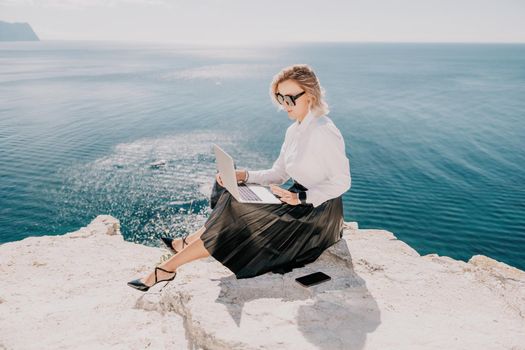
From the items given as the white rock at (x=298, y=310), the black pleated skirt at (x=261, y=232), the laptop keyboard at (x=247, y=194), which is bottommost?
the white rock at (x=298, y=310)

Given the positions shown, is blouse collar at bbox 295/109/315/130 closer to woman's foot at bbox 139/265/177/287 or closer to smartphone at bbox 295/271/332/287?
smartphone at bbox 295/271/332/287

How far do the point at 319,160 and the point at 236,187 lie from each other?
1.21 m

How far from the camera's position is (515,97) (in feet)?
210

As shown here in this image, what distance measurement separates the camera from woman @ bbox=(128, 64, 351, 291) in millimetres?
4680

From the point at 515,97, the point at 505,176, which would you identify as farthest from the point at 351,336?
the point at 515,97

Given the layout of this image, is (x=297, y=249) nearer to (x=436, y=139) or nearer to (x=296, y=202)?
(x=296, y=202)

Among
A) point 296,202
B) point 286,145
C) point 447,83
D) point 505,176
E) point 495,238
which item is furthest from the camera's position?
point 447,83

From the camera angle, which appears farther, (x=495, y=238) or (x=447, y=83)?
(x=447, y=83)

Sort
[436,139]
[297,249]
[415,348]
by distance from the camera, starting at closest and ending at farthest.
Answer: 1. [415,348]
2. [297,249]
3. [436,139]

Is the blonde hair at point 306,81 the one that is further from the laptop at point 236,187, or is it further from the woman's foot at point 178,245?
the woman's foot at point 178,245

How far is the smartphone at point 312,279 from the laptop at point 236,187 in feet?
4.10

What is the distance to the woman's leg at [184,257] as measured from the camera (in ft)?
16.2

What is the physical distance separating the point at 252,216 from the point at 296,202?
2.11ft

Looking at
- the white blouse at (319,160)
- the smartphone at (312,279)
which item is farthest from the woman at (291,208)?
the smartphone at (312,279)
